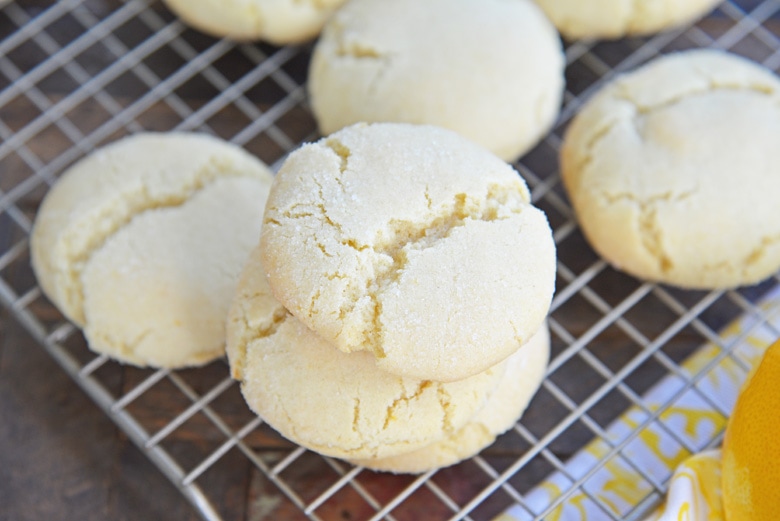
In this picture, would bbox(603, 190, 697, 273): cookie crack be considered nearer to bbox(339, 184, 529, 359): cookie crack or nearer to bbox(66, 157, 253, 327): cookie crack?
bbox(339, 184, 529, 359): cookie crack

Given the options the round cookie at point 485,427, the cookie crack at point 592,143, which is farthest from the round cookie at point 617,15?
the round cookie at point 485,427

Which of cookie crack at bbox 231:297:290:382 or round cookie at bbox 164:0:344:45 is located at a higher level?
round cookie at bbox 164:0:344:45

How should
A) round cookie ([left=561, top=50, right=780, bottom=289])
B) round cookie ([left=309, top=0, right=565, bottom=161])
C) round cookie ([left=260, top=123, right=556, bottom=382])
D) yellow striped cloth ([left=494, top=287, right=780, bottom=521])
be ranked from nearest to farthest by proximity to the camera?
round cookie ([left=260, top=123, right=556, bottom=382]), yellow striped cloth ([left=494, top=287, right=780, bottom=521]), round cookie ([left=561, top=50, right=780, bottom=289]), round cookie ([left=309, top=0, right=565, bottom=161])

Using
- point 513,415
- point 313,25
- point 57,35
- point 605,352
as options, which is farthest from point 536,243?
point 57,35

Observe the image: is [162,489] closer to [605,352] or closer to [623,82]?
[605,352]

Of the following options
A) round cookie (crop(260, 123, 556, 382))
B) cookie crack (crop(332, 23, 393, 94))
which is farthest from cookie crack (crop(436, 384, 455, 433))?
cookie crack (crop(332, 23, 393, 94))

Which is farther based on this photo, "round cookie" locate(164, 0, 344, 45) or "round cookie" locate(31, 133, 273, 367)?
"round cookie" locate(164, 0, 344, 45)

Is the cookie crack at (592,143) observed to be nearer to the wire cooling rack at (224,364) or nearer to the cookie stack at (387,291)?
the wire cooling rack at (224,364)
